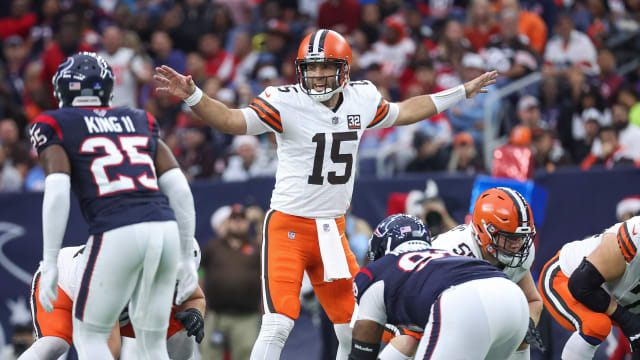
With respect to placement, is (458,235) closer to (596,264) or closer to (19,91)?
(596,264)

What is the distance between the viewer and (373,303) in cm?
500

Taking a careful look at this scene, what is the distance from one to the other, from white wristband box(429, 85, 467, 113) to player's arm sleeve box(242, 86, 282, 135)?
4.30 ft

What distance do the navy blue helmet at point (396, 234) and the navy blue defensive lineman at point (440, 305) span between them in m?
0.05

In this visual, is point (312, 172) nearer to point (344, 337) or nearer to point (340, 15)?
point (344, 337)

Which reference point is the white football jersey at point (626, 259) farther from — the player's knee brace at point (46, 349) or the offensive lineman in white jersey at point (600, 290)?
the player's knee brace at point (46, 349)

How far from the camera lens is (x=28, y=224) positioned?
10242mm

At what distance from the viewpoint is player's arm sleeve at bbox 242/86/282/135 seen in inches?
244

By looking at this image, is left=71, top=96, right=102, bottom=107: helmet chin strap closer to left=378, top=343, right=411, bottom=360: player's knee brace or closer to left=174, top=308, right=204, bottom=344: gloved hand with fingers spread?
left=174, top=308, right=204, bottom=344: gloved hand with fingers spread

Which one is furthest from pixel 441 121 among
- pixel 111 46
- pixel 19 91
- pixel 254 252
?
pixel 19 91

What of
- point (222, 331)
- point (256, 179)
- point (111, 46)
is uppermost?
point (111, 46)

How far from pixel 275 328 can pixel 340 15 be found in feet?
30.6

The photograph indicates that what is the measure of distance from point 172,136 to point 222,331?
313cm

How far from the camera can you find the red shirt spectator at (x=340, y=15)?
47.6ft

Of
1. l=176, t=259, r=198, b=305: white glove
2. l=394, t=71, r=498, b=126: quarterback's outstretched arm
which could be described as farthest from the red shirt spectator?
l=176, t=259, r=198, b=305: white glove
